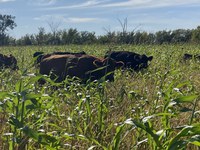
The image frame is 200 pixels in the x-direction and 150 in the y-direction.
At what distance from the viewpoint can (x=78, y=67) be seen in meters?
6.40

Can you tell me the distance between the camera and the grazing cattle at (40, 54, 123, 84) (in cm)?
620

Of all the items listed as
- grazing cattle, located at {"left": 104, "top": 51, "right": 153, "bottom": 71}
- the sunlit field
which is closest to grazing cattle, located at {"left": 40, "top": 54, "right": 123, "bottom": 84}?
grazing cattle, located at {"left": 104, "top": 51, "right": 153, "bottom": 71}

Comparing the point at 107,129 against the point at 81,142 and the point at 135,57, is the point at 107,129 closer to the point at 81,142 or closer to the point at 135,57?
the point at 81,142

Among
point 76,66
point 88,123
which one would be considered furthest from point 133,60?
point 88,123

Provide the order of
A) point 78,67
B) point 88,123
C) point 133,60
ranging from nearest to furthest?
point 88,123
point 78,67
point 133,60

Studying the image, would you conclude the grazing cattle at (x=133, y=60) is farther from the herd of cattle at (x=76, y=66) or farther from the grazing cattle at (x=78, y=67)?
the grazing cattle at (x=78, y=67)

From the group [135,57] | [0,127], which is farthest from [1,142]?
[135,57]

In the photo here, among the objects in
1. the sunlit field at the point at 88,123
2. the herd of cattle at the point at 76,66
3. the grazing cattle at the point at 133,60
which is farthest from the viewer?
the grazing cattle at the point at 133,60

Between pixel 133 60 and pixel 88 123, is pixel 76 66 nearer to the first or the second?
pixel 133 60

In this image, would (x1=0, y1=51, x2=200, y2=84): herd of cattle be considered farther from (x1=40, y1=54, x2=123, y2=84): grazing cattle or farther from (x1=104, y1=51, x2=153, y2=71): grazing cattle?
(x1=104, y1=51, x2=153, y2=71): grazing cattle

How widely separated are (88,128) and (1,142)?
24.5 inches

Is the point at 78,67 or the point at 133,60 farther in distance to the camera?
the point at 133,60

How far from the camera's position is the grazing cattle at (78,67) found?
6195 millimetres

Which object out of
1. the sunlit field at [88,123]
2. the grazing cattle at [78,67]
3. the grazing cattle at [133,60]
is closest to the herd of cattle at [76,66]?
the grazing cattle at [78,67]
